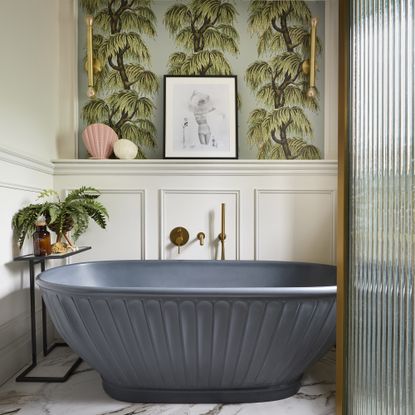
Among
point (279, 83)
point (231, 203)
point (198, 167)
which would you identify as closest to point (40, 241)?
point (198, 167)

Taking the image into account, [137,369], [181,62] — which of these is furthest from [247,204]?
[137,369]

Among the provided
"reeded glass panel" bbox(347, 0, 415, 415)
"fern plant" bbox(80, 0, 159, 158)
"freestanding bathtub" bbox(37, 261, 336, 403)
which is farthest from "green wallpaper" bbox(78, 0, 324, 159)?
"reeded glass panel" bbox(347, 0, 415, 415)

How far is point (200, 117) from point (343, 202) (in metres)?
1.59

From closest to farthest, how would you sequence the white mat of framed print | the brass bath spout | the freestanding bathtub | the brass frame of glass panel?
the brass frame of glass panel
the freestanding bathtub
the brass bath spout
the white mat of framed print

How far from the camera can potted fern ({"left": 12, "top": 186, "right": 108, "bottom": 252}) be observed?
1.87m

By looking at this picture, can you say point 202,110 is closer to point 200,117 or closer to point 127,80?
point 200,117

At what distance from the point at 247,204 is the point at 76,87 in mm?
1378

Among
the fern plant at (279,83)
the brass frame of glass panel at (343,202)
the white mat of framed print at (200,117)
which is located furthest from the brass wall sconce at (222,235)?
the brass frame of glass panel at (343,202)

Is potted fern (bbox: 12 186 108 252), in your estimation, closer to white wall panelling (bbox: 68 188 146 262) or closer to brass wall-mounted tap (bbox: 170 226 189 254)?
white wall panelling (bbox: 68 188 146 262)

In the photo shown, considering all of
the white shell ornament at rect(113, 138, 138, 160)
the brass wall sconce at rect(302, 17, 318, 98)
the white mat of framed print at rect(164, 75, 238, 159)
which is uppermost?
the brass wall sconce at rect(302, 17, 318, 98)

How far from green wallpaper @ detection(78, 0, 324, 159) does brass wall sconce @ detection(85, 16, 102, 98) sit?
55 mm

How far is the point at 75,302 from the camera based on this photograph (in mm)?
1396

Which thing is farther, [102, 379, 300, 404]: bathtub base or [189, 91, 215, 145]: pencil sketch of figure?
[189, 91, 215, 145]: pencil sketch of figure

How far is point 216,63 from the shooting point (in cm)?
249
